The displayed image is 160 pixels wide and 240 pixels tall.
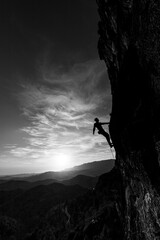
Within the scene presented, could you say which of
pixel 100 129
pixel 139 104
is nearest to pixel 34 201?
pixel 100 129

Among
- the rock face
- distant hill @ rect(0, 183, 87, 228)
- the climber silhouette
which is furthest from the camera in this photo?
distant hill @ rect(0, 183, 87, 228)

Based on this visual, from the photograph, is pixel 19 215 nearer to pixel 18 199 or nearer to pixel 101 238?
pixel 18 199

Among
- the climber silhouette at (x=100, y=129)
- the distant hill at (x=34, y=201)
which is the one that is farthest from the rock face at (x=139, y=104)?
the distant hill at (x=34, y=201)

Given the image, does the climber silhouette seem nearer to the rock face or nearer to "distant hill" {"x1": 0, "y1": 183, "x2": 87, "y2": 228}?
the rock face

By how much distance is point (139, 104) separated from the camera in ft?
39.4

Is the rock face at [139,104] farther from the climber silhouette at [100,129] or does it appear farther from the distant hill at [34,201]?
the distant hill at [34,201]

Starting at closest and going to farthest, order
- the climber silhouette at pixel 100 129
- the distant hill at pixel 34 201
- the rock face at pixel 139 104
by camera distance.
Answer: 1. the rock face at pixel 139 104
2. the climber silhouette at pixel 100 129
3. the distant hill at pixel 34 201

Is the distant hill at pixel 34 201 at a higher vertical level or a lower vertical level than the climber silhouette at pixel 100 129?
lower

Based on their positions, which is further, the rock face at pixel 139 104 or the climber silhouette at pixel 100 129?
the climber silhouette at pixel 100 129

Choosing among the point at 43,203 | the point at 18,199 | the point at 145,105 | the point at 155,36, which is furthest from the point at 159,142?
the point at 18,199

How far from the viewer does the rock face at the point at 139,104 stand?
9.64 metres

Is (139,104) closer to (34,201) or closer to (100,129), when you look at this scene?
(100,129)

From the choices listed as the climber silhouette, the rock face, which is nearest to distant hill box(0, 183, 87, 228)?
the climber silhouette

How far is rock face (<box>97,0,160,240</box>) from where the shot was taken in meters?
9.64
